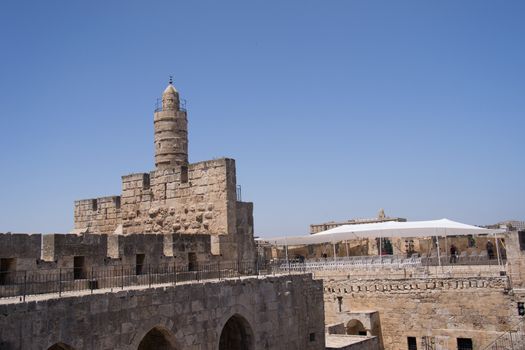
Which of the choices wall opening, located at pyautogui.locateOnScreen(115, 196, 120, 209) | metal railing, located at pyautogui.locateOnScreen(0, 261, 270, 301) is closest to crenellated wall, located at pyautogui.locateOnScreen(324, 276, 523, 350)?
metal railing, located at pyautogui.locateOnScreen(0, 261, 270, 301)

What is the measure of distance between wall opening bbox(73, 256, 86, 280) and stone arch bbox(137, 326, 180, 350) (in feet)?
5.65

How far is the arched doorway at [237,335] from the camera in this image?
490 inches

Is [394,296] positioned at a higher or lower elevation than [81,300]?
lower

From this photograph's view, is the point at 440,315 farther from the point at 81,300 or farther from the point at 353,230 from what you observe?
the point at 81,300

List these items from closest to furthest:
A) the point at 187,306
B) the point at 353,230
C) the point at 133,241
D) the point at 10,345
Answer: the point at 10,345 → the point at 187,306 → the point at 133,241 → the point at 353,230

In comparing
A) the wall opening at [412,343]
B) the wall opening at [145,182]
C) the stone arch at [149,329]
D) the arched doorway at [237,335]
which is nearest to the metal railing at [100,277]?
the stone arch at [149,329]

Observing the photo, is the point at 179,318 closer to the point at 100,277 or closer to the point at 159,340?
the point at 159,340

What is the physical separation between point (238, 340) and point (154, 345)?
260 cm

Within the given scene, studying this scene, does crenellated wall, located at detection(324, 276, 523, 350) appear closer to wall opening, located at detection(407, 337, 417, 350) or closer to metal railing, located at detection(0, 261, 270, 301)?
wall opening, located at detection(407, 337, 417, 350)

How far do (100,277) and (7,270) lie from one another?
1824mm

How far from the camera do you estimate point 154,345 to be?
424 inches

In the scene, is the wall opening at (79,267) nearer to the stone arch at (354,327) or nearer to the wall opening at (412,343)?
the stone arch at (354,327)

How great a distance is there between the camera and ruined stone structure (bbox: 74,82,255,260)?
14023 mm

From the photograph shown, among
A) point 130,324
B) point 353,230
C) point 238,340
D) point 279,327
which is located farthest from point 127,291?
point 353,230
